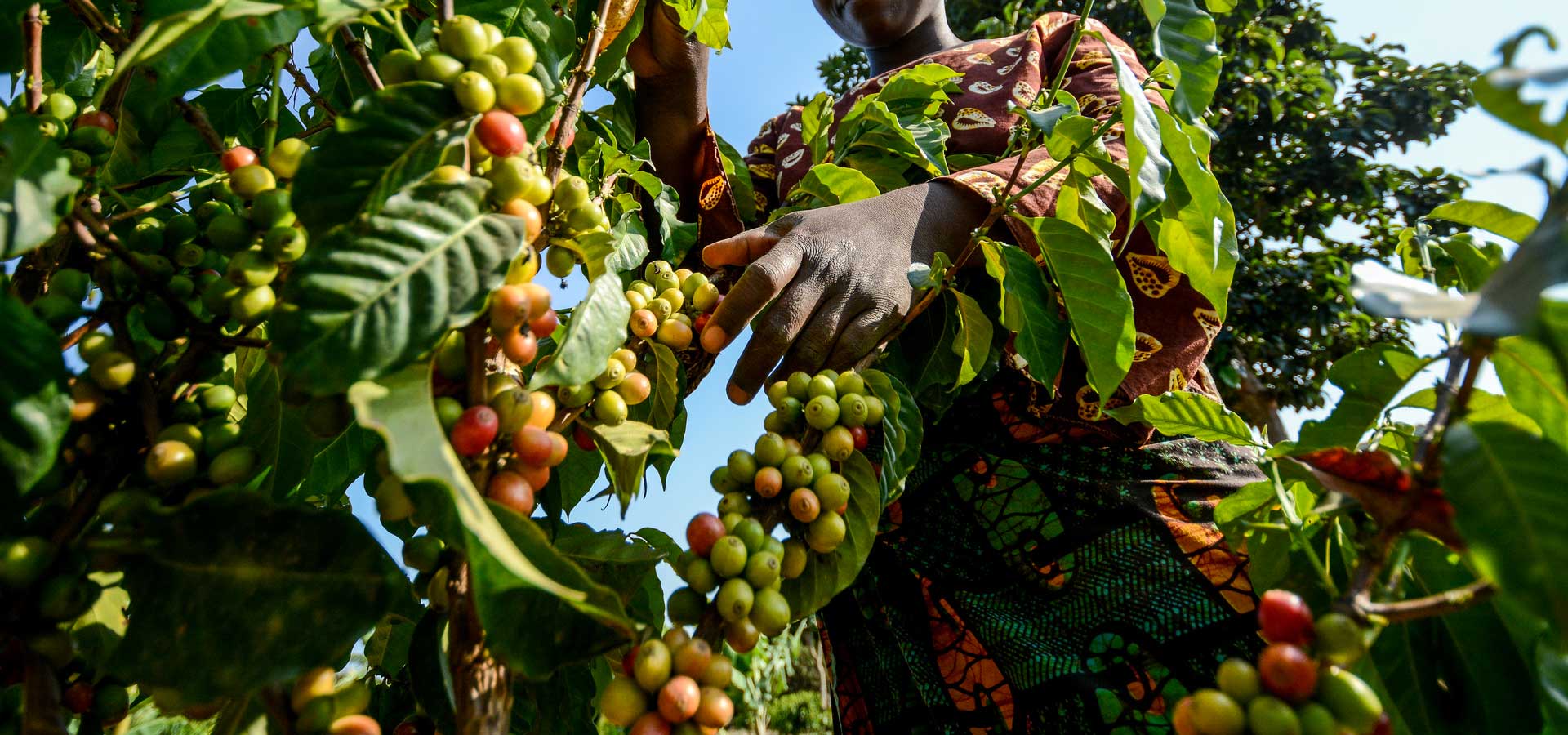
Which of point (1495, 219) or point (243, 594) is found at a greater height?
point (1495, 219)

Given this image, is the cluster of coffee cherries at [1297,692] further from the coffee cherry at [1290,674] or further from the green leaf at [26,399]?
the green leaf at [26,399]

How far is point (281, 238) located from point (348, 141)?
82 mm

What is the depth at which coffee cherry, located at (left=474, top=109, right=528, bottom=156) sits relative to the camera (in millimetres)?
481

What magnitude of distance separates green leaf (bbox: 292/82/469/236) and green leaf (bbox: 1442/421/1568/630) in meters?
0.53

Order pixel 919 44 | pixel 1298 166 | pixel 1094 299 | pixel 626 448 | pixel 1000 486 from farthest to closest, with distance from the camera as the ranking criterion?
pixel 1298 166, pixel 919 44, pixel 1000 486, pixel 1094 299, pixel 626 448

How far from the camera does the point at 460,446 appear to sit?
0.45m

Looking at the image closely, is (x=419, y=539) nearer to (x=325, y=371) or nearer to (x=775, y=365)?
(x=325, y=371)

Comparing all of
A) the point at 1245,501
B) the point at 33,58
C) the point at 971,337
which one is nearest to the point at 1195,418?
the point at 1245,501

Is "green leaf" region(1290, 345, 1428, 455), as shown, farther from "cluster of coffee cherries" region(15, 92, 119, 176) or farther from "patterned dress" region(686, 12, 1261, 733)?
"cluster of coffee cherries" region(15, 92, 119, 176)

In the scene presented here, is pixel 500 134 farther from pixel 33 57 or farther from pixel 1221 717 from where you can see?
pixel 1221 717

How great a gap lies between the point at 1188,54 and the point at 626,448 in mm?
625

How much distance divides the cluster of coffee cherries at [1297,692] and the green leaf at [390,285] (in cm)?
41

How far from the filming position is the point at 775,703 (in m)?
7.05

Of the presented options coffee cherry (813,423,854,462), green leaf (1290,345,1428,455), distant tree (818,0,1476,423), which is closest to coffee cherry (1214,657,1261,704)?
green leaf (1290,345,1428,455)
